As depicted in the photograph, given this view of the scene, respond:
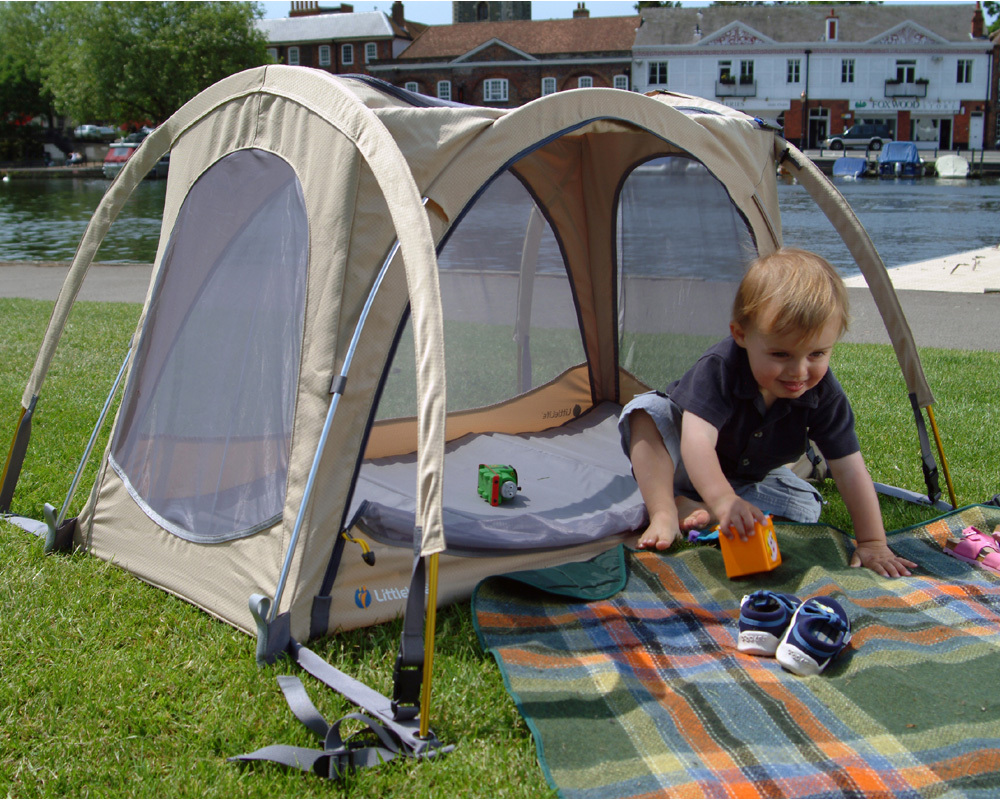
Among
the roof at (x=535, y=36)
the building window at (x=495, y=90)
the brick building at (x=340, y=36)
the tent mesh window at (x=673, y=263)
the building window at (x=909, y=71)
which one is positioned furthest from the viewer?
the brick building at (x=340, y=36)

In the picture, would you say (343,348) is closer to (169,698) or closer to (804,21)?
(169,698)

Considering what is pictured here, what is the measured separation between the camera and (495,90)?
49.7 metres

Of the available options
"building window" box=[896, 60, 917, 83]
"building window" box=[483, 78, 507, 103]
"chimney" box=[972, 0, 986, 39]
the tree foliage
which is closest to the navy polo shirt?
the tree foliage

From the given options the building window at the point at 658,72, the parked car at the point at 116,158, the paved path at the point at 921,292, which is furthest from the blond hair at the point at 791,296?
the building window at the point at 658,72

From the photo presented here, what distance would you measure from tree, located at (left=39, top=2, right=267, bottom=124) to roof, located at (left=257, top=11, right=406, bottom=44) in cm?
548

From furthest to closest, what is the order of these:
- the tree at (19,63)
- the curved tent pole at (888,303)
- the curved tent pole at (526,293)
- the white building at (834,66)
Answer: the tree at (19,63)
the white building at (834,66)
the curved tent pole at (526,293)
the curved tent pole at (888,303)

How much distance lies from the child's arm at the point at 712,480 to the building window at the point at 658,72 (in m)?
49.5

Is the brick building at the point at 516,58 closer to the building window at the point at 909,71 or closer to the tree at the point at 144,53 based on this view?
the tree at the point at 144,53

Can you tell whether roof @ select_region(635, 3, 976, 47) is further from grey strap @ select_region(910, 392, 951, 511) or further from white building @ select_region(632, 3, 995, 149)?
grey strap @ select_region(910, 392, 951, 511)

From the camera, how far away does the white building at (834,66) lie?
4719cm

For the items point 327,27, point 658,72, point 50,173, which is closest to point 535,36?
point 658,72

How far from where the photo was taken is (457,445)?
3.99 m

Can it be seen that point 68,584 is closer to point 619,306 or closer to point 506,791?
point 506,791

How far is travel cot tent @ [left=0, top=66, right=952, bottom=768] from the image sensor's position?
7.70 feet
